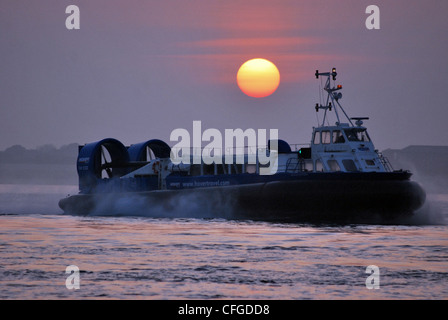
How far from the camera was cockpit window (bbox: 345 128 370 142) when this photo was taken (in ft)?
65.4

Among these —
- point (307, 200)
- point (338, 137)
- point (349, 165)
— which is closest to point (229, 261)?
point (307, 200)

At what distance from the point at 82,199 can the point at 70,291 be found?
57.5 feet

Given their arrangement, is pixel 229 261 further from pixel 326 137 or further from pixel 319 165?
pixel 326 137

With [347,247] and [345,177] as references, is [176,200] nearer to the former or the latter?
[345,177]

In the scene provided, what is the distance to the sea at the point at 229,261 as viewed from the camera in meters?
10.0

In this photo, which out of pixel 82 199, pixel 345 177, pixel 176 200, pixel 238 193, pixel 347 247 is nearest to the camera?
pixel 347 247

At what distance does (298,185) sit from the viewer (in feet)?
63.3

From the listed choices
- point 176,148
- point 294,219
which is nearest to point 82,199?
point 176,148

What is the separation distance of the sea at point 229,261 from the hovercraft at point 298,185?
0.52 metres

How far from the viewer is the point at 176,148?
24.5 meters


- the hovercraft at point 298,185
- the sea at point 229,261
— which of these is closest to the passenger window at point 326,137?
the hovercraft at point 298,185

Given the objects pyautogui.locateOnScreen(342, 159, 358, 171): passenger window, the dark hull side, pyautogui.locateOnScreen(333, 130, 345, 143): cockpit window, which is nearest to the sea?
the dark hull side

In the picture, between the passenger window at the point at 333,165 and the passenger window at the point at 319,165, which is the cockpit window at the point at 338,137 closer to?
the passenger window at the point at 333,165

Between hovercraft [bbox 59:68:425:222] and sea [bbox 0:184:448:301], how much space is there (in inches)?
20.4
